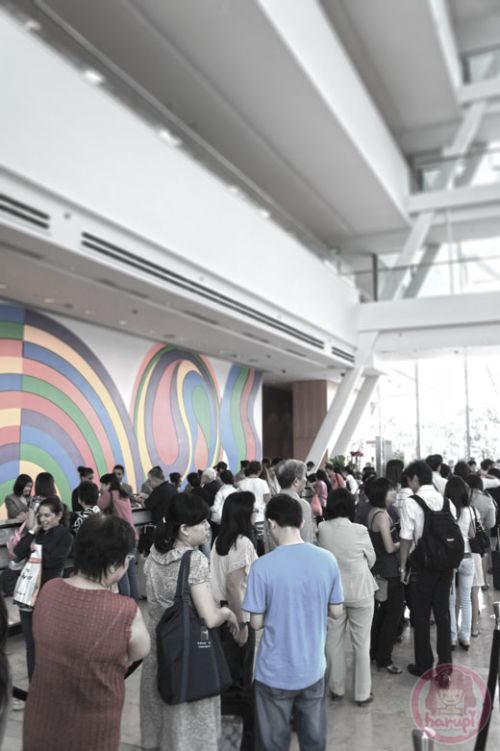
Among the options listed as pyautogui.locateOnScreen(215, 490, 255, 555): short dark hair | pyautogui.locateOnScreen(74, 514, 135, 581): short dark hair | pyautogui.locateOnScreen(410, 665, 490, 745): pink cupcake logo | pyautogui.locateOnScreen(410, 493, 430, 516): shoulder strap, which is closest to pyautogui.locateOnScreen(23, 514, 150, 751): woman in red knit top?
pyautogui.locateOnScreen(74, 514, 135, 581): short dark hair

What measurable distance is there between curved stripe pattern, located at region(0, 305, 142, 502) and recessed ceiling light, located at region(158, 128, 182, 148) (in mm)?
3297

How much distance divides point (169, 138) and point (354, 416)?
11026mm

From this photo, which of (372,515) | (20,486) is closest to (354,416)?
(20,486)

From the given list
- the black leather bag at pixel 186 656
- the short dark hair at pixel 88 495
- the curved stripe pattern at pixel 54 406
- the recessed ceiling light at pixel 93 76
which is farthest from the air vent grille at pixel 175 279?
the black leather bag at pixel 186 656

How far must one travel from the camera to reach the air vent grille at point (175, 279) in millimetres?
7004

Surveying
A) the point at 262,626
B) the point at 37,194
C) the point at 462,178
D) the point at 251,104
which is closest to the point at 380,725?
the point at 262,626

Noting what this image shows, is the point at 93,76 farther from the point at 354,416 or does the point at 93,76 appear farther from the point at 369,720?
the point at 354,416

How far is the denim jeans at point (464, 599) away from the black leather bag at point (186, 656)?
3071 mm

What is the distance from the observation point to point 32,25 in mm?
6027

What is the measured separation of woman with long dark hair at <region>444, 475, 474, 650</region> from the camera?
511 centimetres

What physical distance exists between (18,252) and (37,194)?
94cm

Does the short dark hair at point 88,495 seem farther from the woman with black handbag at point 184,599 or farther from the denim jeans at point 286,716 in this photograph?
the denim jeans at point 286,716

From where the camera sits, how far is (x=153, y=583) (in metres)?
2.99

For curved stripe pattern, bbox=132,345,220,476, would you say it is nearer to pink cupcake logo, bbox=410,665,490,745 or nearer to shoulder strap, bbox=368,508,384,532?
shoulder strap, bbox=368,508,384,532
